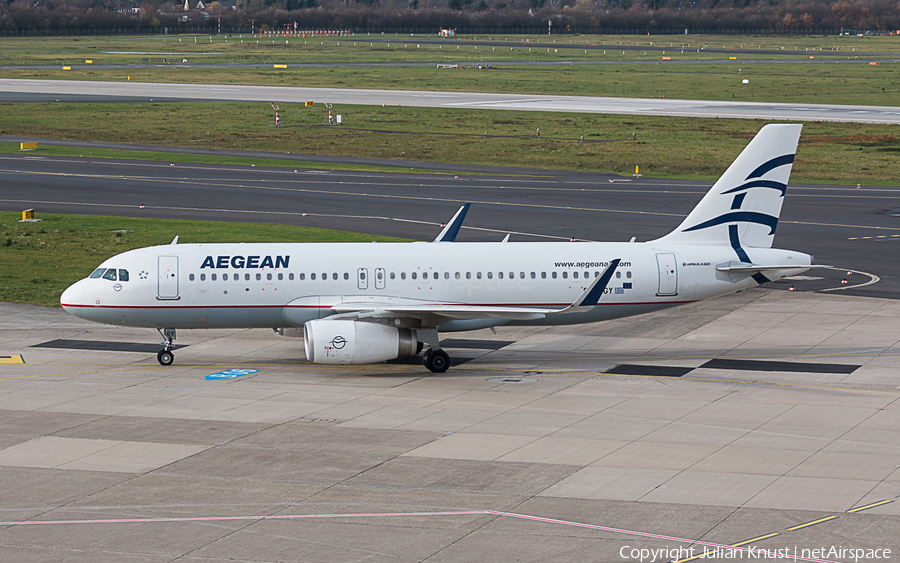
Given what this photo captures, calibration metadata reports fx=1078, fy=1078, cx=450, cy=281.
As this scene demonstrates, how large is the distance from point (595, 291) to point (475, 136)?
69371 mm

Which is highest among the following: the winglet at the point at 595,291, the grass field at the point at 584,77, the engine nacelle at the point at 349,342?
the grass field at the point at 584,77

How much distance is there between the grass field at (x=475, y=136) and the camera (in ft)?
287

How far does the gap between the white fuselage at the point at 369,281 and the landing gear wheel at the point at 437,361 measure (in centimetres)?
105

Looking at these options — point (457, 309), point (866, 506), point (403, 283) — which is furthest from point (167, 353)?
point (866, 506)

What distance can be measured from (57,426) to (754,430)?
19466 mm

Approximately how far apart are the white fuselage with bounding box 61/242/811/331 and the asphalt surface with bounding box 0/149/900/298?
15.3 metres

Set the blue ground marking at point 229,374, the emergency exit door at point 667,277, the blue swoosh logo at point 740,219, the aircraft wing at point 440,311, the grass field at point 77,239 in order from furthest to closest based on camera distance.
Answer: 1. the grass field at point 77,239
2. the blue swoosh logo at point 740,219
3. the emergency exit door at point 667,277
4. the blue ground marking at point 229,374
5. the aircraft wing at point 440,311

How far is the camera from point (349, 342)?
3466 cm

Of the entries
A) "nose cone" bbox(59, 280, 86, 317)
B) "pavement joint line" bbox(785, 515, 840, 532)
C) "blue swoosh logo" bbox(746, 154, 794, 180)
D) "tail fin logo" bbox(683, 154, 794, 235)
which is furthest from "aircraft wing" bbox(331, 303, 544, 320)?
"pavement joint line" bbox(785, 515, 840, 532)

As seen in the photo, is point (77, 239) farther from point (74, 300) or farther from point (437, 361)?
point (437, 361)

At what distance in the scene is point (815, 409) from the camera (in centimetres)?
3167

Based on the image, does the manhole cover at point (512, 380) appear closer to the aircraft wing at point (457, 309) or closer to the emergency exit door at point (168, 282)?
the aircraft wing at point (457, 309)

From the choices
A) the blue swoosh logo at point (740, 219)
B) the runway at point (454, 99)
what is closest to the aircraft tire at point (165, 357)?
the blue swoosh logo at point (740, 219)

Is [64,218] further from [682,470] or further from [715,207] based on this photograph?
[682,470]
